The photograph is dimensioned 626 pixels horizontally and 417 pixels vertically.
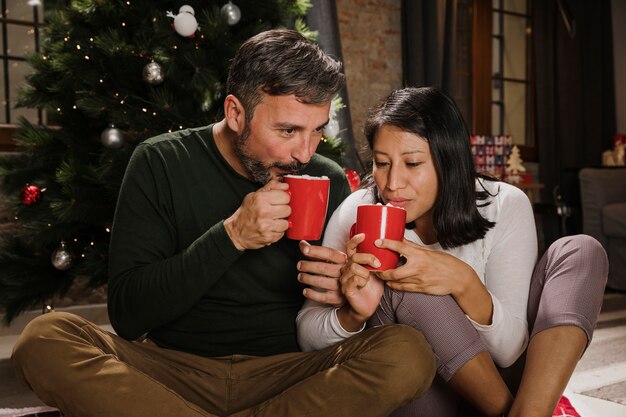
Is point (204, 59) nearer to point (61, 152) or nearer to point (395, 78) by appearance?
point (61, 152)

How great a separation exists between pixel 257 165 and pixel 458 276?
1.61 ft

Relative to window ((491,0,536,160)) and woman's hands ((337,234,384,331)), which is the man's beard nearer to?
woman's hands ((337,234,384,331))

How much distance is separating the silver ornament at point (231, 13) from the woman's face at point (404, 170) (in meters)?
1.03

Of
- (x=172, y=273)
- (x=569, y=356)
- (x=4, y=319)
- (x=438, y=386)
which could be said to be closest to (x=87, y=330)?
(x=172, y=273)

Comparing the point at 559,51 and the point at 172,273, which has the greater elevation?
the point at 559,51

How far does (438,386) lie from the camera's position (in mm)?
1496

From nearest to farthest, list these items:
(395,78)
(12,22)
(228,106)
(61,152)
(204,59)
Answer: (228,106) → (204,59) → (61,152) → (12,22) → (395,78)

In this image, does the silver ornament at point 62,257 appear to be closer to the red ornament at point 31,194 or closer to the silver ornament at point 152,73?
the red ornament at point 31,194

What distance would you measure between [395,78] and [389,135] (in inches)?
130

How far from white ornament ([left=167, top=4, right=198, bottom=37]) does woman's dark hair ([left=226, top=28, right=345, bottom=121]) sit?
82 centimetres

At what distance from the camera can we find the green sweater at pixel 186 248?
4.85 ft

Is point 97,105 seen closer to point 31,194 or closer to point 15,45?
point 31,194

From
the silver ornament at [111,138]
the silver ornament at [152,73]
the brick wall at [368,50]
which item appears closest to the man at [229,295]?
the silver ornament at [152,73]

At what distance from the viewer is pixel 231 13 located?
7.91ft
